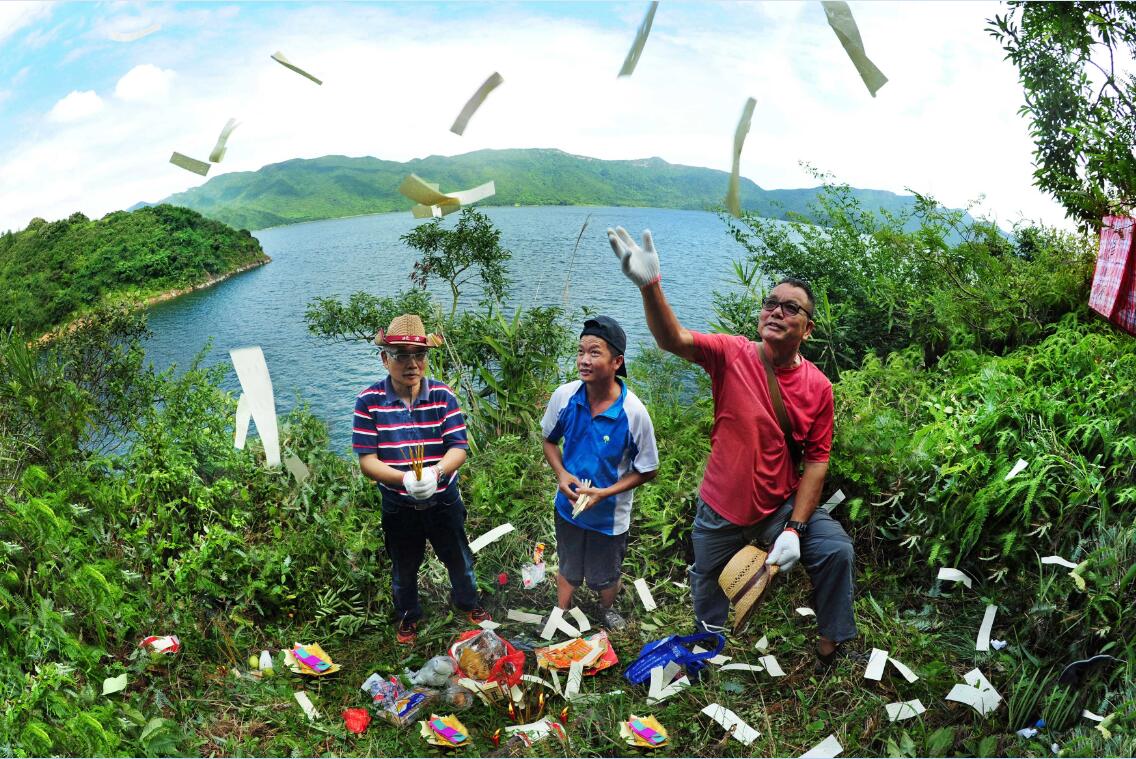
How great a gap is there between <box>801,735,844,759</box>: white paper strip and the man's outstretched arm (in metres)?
1.50

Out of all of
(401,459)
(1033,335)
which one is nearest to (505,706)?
(401,459)

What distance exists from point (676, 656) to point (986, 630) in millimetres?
1311

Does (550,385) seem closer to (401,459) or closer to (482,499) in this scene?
(482,499)

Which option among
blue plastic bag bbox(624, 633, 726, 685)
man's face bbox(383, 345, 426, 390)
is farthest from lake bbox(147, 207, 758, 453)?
blue plastic bag bbox(624, 633, 726, 685)

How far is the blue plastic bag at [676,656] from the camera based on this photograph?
3031 millimetres

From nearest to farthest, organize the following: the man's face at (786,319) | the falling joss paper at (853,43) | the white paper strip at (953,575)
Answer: the falling joss paper at (853,43) < the man's face at (786,319) < the white paper strip at (953,575)

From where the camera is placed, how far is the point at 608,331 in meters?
2.90

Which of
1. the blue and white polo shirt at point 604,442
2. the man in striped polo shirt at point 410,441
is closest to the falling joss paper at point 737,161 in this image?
the blue and white polo shirt at point 604,442

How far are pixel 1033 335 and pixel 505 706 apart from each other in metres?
3.82

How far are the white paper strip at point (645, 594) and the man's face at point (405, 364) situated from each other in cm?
154

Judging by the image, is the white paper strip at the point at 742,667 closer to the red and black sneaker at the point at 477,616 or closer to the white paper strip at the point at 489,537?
the red and black sneaker at the point at 477,616

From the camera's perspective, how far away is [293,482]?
4.30 metres

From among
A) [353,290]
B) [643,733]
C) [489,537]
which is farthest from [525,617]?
[353,290]

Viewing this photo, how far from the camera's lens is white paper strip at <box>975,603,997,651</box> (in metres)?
3.07
